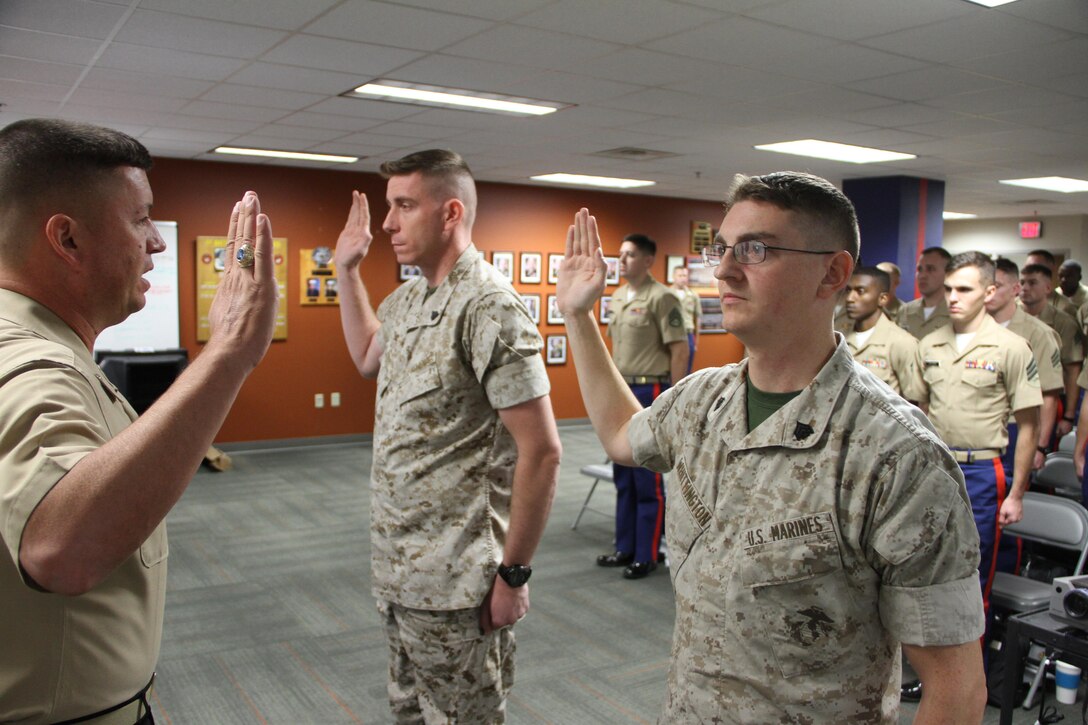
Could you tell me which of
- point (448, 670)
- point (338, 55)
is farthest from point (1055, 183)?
point (448, 670)

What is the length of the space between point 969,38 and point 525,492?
3.29 m

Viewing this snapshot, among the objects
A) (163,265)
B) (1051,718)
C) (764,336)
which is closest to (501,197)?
(163,265)

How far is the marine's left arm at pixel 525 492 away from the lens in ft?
6.46

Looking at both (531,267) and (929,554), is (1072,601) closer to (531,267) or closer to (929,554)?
(929,554)

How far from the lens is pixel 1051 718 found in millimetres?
3242

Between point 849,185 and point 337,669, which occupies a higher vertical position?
point 849,185

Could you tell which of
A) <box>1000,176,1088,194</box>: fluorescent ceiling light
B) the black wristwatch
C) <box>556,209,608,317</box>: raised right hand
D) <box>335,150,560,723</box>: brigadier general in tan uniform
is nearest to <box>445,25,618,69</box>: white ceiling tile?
<box>335,150,560,723</box>: brigadier general in tan uniform

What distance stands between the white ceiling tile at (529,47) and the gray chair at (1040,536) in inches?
115

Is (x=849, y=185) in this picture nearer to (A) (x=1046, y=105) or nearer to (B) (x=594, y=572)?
(A) (x=1046, y=105)

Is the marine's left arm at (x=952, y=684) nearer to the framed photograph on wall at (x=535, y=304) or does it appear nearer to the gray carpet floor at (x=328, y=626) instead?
the gray carpet floor at (x=328, y=626)

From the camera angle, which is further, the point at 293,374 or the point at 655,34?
the point at 293,374

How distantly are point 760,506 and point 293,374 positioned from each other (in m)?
8.08

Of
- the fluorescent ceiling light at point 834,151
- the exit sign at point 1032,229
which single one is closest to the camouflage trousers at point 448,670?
the fluorescent ceiling light at point 834,151

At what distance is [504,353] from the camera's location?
1986 millimetres
